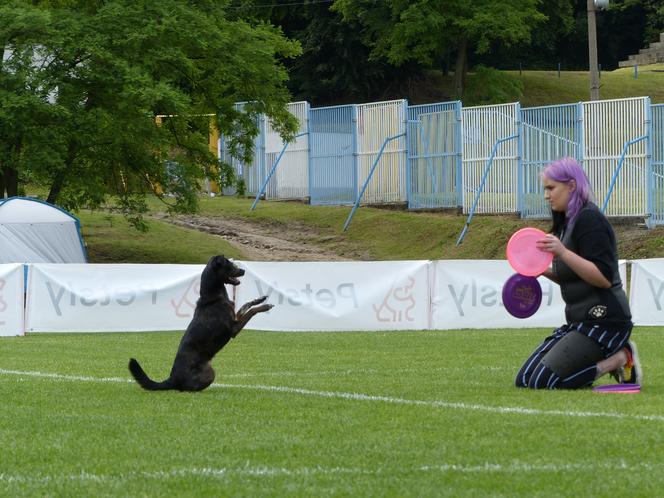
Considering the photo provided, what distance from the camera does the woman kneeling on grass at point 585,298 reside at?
9531mm

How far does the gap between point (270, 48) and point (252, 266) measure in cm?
1387

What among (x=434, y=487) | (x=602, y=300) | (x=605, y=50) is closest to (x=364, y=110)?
(x=602, y=300)

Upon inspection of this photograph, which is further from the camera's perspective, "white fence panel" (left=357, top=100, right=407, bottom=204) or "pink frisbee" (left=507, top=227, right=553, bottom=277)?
"white fence panel" (left=357, top=100, right=407, bottom=204)

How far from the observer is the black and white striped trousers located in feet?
31.4

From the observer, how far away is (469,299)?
20.5m

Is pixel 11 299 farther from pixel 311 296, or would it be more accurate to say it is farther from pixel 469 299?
pixel 469 299

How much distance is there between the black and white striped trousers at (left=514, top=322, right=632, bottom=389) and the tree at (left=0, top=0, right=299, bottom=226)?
2008cm

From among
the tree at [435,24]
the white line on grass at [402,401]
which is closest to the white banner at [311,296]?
the white line on grass at [402,401]

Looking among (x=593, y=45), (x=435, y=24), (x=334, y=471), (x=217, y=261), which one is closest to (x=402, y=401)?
(x=217, y=261)

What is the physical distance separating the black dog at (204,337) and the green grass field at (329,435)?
177 millimetres

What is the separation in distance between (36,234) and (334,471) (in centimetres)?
2433

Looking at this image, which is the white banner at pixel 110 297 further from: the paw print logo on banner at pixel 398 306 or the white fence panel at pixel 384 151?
the white fence panel at pixel 384 151

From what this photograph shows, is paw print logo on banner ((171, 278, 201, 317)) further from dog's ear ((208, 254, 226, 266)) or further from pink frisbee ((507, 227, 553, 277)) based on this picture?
pink frisbee ((507, 227, 553, 277))

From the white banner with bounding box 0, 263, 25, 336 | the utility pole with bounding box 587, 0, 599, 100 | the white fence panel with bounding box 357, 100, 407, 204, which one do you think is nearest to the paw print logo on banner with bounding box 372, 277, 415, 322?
the white banner with bounding box 0, 263, 25, 336
